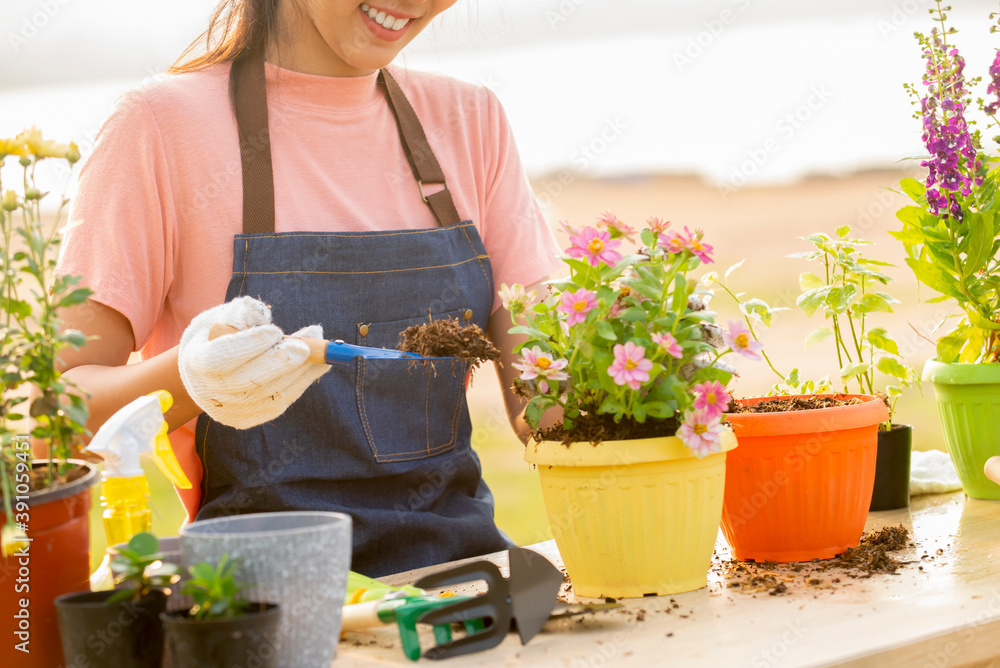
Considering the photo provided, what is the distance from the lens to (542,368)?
40.5 inches

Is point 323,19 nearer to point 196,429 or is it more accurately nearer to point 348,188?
point 348,188

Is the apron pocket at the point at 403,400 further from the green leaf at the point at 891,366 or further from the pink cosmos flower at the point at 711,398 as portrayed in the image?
the green leaf at the point at 891,366

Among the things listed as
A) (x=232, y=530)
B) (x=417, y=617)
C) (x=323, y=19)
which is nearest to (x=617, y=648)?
(x=417, y=617)

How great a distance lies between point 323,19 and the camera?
147cm

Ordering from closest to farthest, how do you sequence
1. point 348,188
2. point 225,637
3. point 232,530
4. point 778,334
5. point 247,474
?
point 225,637 < point 232,530 < point 247,474 < point 348,188 < point 778,334

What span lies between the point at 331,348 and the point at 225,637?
0.37 m

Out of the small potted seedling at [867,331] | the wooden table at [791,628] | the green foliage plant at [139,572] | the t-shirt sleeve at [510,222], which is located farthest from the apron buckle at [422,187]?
the green foliage plant at [139,572]

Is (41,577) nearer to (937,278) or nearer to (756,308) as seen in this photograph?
(756,308)

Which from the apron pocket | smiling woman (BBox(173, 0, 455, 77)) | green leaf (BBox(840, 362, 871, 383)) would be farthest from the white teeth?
green leaf (BBox(840, 362, 871, 383))

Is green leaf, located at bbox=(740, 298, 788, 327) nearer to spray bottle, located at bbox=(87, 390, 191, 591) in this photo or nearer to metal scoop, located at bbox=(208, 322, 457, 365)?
metal scoop, located at bbox=(208, 322, 457, 365)

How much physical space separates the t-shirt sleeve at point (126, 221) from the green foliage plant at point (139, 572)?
661mm

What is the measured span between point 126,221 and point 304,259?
0.28 metres

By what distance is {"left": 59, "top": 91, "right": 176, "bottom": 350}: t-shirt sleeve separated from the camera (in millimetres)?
1350

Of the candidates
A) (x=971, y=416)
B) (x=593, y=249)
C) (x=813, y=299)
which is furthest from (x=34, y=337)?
(x=971, y=416)
